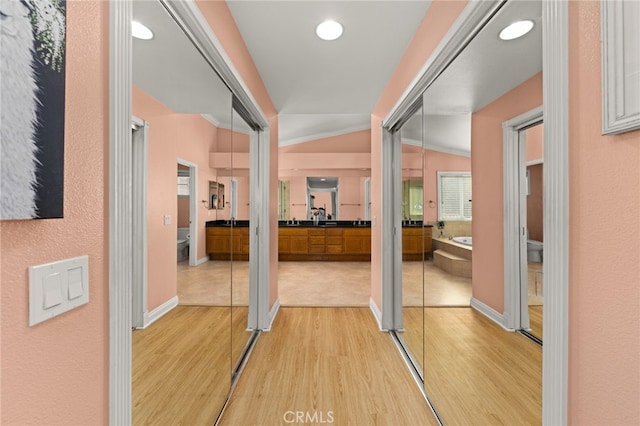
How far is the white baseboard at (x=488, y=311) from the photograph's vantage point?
1157mm

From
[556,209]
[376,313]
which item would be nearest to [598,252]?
[556,209]

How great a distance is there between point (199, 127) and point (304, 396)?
1763mm

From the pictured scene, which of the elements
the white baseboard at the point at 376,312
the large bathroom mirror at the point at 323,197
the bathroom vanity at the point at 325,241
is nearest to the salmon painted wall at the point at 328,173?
the large bathroom mirror at the point at 323,197

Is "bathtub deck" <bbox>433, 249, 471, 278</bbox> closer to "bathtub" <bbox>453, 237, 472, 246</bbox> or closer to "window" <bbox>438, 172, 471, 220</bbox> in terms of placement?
"bathtub" <bbox>453, 237, 472, 246</bbox>

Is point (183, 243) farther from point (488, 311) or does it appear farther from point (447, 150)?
point (447, 150)

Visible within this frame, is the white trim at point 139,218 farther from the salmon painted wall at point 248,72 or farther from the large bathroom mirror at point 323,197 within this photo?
the large bathroom mirror at point 323,197

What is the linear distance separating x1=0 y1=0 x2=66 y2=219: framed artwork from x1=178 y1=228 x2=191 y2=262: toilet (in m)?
0.77

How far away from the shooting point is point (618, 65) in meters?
0.65

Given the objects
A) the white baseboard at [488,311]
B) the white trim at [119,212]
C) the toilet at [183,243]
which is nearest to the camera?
the white trim at [119,212]

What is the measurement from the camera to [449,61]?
1.59 metres

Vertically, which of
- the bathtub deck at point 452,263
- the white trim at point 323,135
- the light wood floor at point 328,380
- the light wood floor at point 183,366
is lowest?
the light wood floor at point 328,380

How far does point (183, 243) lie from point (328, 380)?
1415mm

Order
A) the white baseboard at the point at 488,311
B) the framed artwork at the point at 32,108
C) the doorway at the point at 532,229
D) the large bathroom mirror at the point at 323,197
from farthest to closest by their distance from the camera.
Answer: the large bathroom mirror at the point at 323,197 < the white baseboard at the point at 488,311 < the doorway at the point at 532,229 < the framed artwork at the point at 32,108

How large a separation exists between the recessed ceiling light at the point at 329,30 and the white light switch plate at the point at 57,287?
6.64 feet
